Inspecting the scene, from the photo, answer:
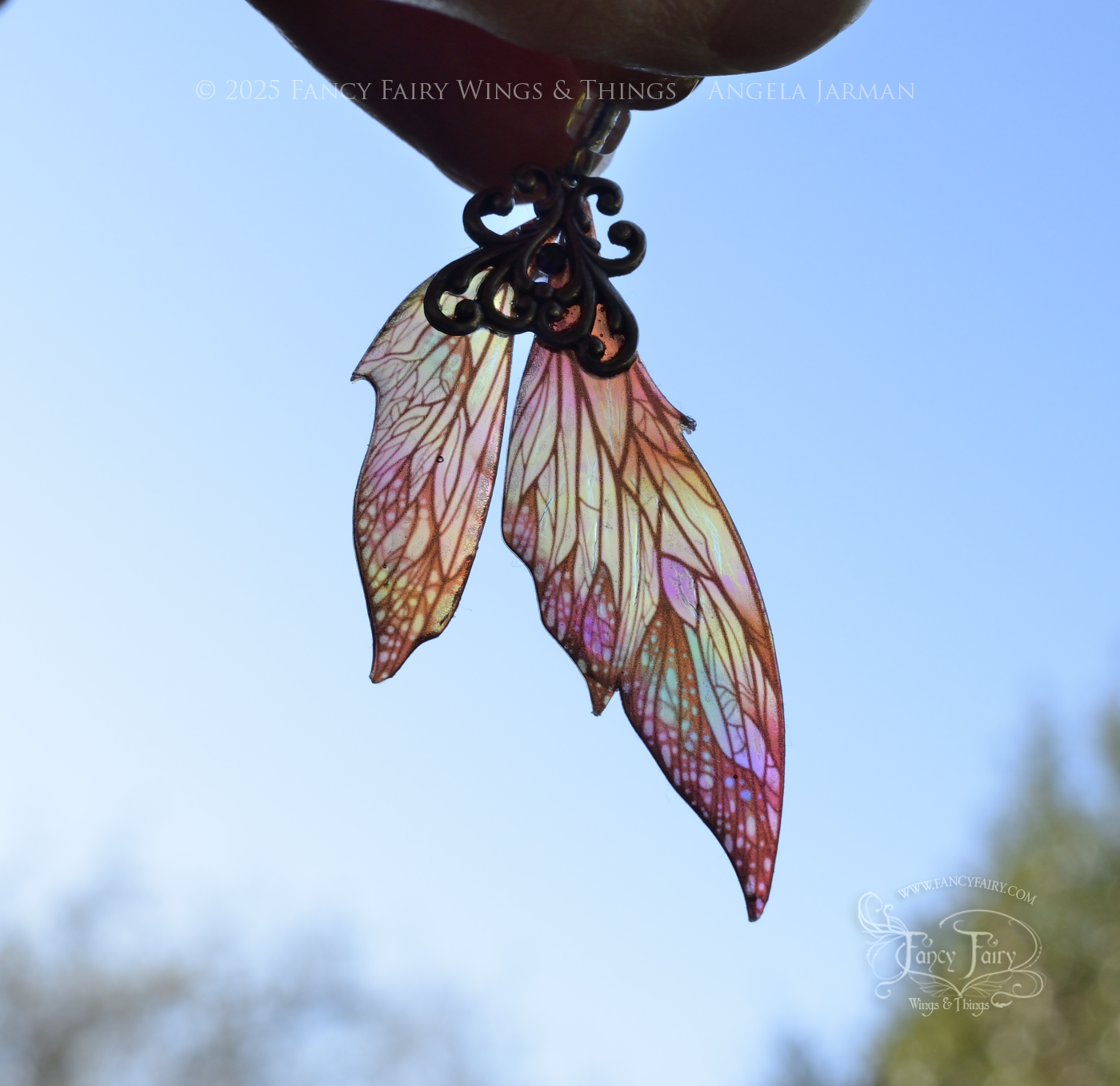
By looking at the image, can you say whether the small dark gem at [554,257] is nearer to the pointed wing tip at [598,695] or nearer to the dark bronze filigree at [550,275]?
the dark bronze filigree at [550,275]

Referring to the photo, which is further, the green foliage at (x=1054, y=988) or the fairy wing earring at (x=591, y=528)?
the green foliage at (x=1054, y=988)

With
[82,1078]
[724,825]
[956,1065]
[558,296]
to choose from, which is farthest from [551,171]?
[82,1078]

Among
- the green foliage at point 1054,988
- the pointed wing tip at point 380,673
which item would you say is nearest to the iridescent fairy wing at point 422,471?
the pointed wing tip at point 380,673

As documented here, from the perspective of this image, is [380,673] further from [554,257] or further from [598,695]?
[554,257]

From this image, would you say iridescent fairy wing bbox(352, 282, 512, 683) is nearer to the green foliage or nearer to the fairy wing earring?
the fairy wing earring

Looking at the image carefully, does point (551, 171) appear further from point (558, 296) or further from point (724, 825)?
point (724, 825)
